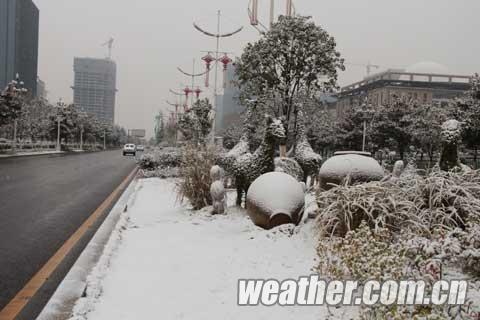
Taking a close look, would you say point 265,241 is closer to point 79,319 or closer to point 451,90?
point 79,319

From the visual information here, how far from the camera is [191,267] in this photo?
492cm

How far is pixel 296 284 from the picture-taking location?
4086 millimetres

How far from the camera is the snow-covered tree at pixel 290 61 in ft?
63.4

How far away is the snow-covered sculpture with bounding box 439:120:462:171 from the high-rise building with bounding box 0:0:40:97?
351 feet

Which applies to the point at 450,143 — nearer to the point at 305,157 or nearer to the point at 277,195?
the point at 277,195

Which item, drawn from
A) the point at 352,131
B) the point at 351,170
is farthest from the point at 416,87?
the point at 351,170

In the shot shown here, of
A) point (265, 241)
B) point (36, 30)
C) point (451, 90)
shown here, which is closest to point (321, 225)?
point (265, 241)

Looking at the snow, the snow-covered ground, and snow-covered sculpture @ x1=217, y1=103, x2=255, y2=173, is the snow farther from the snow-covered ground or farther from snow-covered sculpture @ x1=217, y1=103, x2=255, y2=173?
snow-covered sculpture @ x1=217, y1=103, x2=255, y2=173

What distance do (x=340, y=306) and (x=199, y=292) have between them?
1.33 m

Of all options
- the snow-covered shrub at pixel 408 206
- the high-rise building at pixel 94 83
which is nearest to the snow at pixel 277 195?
the snow-covered shrub at pixel 408 206

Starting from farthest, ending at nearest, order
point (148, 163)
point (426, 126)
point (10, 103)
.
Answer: point (10, 103)
point (426, 126)
point (148, 163)

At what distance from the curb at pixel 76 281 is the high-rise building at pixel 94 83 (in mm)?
151088

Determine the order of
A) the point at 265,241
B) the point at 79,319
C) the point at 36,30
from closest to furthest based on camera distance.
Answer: the point at 79,319 → the point at 265,241 → the point at 36,30

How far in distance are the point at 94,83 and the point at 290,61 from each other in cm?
15028
